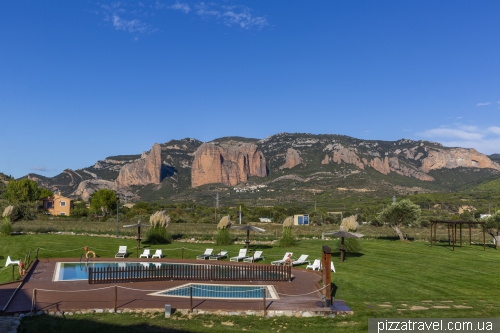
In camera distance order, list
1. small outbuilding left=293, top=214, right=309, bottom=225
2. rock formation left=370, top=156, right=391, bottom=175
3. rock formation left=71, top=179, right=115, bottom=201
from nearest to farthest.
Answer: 1. small outbuilding left=293, top=214, right=309, bottom=225
2. rock formation left=370, top=156, right=391, bottom=175
3. rock formation left=71, top=179, right=115, bottom=201

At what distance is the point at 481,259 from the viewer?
20.4 metres

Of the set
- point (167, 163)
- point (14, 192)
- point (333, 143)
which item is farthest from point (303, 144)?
point (14, 192)

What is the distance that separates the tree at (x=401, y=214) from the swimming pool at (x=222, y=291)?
17.5 metres

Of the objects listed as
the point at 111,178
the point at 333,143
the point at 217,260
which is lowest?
the point at 217,260

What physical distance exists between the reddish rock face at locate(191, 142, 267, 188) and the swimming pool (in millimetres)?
109844

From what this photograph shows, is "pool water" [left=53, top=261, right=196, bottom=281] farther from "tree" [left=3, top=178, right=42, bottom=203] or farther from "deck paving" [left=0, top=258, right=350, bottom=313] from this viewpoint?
"tree" [left=3, top=178, right=42, bottom=203]

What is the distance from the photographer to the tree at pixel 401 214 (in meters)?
28.5

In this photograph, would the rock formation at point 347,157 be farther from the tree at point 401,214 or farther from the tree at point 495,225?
the tree at point 495,225

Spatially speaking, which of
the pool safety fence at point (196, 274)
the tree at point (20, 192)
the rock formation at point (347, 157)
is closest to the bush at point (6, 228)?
the pool safety fence at point (196, 274)

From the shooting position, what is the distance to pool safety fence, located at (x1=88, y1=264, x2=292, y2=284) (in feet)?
49.1

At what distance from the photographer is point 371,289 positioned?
13492 mm

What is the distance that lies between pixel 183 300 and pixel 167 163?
128 meters

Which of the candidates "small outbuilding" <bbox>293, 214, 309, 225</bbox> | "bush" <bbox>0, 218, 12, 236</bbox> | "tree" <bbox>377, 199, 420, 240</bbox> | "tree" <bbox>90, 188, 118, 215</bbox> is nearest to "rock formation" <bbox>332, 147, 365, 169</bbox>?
"tree" <bbox>90, 188, 118, 215</bbox>

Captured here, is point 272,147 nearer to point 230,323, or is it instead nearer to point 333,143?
point 333,143
